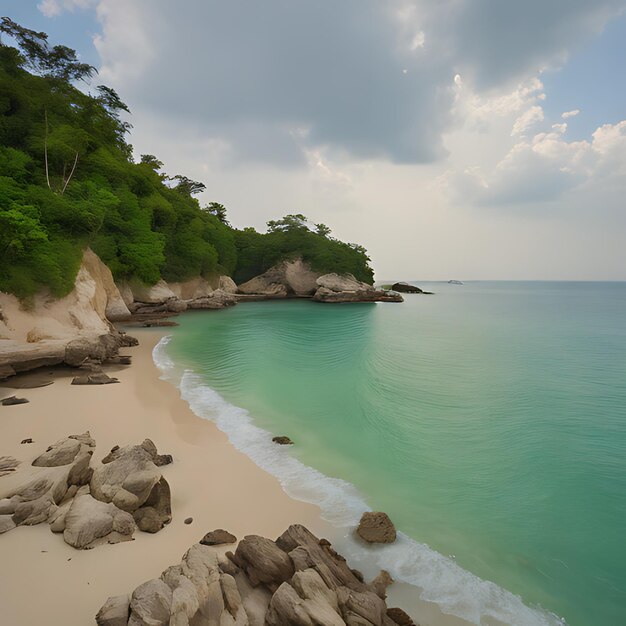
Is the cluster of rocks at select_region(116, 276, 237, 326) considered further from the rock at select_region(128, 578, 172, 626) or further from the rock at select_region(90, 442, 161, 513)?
the rock at select_region(128, 578, 172, 626)

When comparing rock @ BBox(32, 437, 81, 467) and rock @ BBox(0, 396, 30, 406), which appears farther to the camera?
rock @ BBox(0, 396, 30, 406)

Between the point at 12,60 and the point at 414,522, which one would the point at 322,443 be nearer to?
the point at 414,522

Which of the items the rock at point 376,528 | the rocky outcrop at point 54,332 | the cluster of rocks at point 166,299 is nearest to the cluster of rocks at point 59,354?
the rocky outcrop at point 54,332

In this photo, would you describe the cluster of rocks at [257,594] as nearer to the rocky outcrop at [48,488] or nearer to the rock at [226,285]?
the rocky outcrop at [48,488]

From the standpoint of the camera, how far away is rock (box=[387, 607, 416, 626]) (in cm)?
341

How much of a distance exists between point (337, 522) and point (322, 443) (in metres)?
2.70

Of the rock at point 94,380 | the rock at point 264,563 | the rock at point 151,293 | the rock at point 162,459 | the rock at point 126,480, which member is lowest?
the rock at point 94,380

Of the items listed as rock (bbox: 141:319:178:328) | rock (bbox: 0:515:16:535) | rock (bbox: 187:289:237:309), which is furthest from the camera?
rock (bbox: 187:289:237:309)

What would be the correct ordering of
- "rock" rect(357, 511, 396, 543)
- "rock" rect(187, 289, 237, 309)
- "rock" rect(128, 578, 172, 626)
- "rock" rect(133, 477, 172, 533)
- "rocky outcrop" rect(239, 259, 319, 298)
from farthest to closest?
"rocky outcrop" rect(239, 259, 319, 298) < "rock" rect(187, 289, 237, 309) < "rock" rect(357, 511, 396, 543) < "rock" rect(133, 477, 172, 533) < "rock" rect(128, 578, 172, 626)

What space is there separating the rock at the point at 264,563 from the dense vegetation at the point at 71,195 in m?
13.1

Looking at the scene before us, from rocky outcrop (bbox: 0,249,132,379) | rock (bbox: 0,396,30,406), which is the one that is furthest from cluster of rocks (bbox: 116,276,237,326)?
rock (bbox: 0,396,30,406)

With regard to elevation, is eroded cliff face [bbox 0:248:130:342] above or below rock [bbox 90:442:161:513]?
above

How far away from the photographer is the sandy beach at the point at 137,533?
332cm

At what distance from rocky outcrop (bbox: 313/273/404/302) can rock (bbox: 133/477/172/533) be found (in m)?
48.0
